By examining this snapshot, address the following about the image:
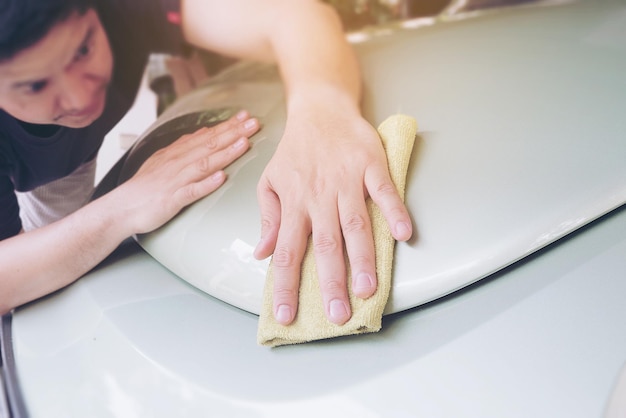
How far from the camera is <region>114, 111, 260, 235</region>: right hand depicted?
585 millimetres

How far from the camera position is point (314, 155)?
0.55 meters

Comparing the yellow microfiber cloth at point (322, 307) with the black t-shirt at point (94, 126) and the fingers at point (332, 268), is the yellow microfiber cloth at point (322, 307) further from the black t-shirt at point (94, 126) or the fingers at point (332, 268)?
the black t-shirt at point (94, 126)

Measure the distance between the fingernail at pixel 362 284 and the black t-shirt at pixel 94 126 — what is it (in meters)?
0.45

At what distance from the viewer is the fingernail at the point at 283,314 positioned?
438 millimetres

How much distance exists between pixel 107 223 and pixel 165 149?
131 mm

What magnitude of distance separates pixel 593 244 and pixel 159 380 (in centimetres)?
42

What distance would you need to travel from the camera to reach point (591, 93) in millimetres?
553

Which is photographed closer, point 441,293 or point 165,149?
point 441,293

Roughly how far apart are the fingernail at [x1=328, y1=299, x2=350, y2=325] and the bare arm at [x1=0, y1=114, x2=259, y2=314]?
0.23 metres

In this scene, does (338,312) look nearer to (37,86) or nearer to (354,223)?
(354,223)

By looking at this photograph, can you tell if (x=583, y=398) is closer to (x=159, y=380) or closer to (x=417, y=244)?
(x=417, y=244)

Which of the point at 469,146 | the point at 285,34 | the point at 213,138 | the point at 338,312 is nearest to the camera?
the point at 338,312

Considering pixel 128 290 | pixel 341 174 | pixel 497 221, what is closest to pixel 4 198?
pixel 128 290

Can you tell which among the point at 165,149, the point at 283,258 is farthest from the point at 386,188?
the point at 165,149
